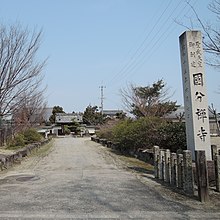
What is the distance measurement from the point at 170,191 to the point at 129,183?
A: 1.65 m

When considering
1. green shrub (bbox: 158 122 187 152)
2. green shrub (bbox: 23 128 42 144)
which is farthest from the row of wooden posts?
green shrub (bbox: 23 128 42 144)

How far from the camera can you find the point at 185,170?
25.9 ft

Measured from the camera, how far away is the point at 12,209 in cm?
641

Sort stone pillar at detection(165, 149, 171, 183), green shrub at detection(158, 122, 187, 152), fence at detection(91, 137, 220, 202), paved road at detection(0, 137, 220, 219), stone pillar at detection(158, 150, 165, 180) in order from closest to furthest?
1. paved road at detection(0, 137, 220, 219)
2. fence at detection(91, 137, 220, 202)
3. stone pillar at detection(165, 149, 171, 183)
4. stone pillar at detection(158, 150, 165, 180)
5. green shrub at detection(158, 122, 187, 152)

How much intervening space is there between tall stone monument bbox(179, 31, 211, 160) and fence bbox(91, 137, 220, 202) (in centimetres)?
83

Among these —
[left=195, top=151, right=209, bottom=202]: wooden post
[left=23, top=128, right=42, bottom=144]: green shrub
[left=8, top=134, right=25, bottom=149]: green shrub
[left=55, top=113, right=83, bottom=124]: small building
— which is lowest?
[left=195, top=151, right=209, bottom=202]: wooden post

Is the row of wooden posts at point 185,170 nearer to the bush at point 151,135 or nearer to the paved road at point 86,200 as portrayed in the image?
the paved road at point 86,200

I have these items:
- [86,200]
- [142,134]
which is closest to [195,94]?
[86,200]

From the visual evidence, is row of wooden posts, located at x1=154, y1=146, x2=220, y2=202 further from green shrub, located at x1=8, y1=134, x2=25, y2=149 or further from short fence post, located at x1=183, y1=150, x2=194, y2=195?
green shrub, located at x1=8, y1=134, x2=25, y2=149

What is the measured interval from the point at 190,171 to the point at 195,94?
9.97 ft

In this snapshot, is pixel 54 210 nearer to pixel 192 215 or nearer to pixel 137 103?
pixel 192 215

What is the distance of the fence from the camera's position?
7.15 meters

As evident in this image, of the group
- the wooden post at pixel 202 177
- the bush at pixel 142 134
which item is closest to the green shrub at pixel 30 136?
the bush at pixel 142 134

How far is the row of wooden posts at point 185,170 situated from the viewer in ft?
23.4
